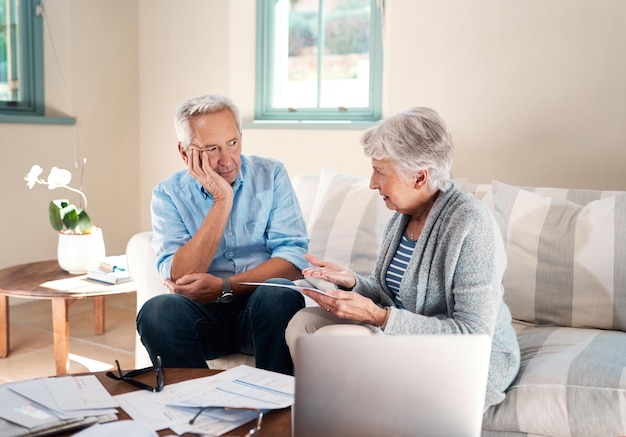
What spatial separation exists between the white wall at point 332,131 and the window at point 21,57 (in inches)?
3.4

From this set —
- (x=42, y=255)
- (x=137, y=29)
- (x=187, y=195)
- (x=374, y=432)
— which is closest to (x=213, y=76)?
(x=137, y=29)

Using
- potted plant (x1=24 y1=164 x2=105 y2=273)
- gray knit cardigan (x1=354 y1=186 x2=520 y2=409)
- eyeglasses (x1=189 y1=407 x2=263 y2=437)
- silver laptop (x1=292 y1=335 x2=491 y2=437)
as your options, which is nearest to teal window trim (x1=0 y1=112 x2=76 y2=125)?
potted plant (x1=24 y1=164 x2=105 y2=273)

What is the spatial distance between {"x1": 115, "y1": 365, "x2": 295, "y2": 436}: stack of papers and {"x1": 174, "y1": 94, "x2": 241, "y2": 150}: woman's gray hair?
883 millimetres

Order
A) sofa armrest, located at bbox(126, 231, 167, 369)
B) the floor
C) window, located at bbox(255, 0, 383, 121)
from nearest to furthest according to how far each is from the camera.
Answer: sofa armrest, located at bbox(126, 231, 167, 369) → the floor → window, located at bbox(255, 0, 383, 121)

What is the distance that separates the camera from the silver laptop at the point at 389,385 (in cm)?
96

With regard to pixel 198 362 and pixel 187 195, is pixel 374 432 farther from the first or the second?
pixel 187 195

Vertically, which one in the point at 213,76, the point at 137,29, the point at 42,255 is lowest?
the point at 42,255

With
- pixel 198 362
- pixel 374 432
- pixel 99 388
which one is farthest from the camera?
pixel 198 362

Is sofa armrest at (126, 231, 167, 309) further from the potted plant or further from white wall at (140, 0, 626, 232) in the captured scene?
white wall at (140, 0, 626, 232)

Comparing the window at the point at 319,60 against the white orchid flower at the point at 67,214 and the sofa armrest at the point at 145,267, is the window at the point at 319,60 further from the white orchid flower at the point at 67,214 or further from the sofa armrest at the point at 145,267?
the sofa armrest at the point at 145,267

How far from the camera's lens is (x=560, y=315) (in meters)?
2.03

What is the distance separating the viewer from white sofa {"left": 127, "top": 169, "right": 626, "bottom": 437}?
5.10ft

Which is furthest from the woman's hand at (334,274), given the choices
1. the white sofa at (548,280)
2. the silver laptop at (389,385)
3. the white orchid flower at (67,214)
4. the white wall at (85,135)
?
the white wall at (85,135)

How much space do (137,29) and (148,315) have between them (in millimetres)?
2868
